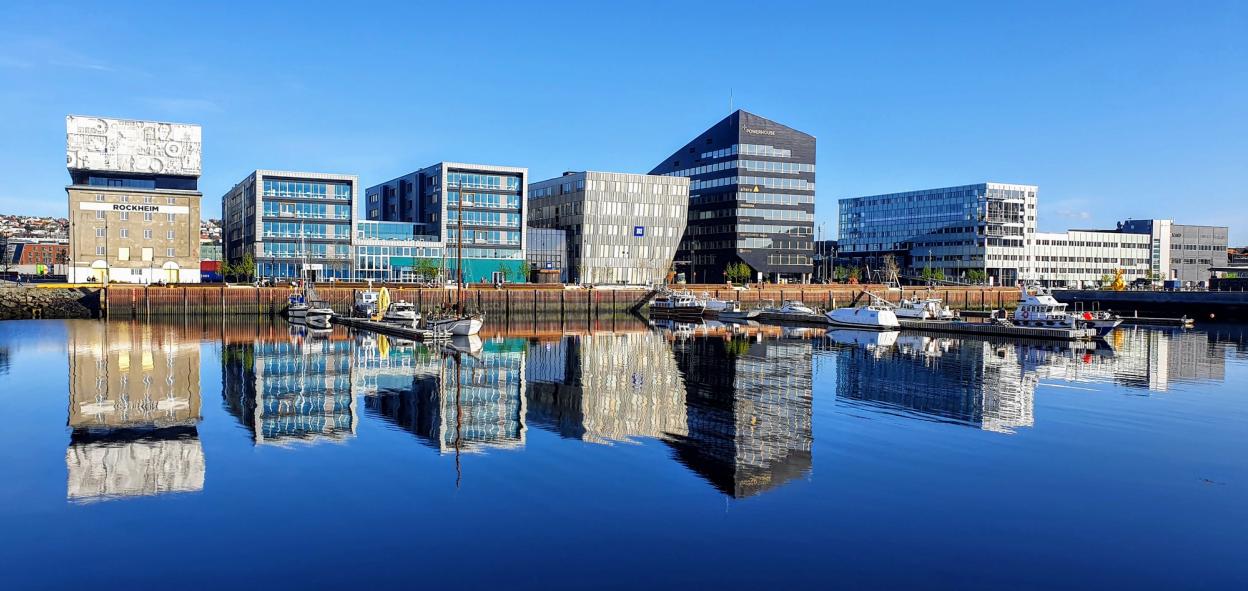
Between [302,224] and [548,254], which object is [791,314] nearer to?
[548,254]

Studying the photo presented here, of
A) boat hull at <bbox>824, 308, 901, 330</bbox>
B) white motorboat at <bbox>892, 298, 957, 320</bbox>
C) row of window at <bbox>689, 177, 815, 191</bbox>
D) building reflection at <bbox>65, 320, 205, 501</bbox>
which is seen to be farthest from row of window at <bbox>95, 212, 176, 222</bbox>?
white motorboat at <bbox>892, 298, 957, 320</bbox>

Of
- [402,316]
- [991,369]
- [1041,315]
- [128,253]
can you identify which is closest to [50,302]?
[128,253]

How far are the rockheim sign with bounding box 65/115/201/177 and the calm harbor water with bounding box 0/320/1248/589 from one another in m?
84.8

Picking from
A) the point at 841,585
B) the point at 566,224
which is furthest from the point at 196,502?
the point at 566,224

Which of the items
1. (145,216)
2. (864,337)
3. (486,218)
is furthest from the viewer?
(486,218)

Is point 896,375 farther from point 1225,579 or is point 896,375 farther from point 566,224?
point 566,224

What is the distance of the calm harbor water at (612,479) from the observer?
660 inches

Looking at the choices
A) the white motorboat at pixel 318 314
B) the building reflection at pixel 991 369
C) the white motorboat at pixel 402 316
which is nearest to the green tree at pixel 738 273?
the building reflection at pixel 991 369

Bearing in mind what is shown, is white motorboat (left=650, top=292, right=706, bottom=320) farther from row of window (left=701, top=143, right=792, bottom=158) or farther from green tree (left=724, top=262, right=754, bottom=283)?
row of window (left=701, top=143, right=792, bottom=158)

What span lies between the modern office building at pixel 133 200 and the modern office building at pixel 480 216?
3465cm

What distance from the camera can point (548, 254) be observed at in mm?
155375

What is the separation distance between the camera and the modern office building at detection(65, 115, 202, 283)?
4619 inches

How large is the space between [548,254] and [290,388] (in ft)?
380

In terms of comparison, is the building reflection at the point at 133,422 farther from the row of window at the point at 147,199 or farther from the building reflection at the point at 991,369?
the row of window at the point at 147,199
